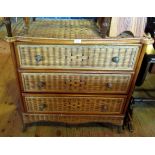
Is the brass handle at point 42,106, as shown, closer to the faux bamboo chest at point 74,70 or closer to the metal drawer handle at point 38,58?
the faux bamboo chest at point 74,70

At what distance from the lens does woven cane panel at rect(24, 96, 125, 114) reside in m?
1.39

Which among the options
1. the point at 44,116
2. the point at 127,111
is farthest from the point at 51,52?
the point at 127,111

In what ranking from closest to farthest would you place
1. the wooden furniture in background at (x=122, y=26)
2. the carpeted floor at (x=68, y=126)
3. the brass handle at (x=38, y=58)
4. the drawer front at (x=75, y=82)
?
the wooden furniture in background at (x=122, y=26)
the brass handle at (x=38, y=58)
the drawer front at (x=75, y=82)
the carpeted floor at (x=68, y=126)

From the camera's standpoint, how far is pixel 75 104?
→ 4.67ft

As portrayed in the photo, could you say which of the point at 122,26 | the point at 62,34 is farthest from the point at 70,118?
the point at 122,26

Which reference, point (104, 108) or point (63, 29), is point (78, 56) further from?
point (104, 108)

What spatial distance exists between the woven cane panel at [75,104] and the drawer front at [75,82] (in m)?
0.07

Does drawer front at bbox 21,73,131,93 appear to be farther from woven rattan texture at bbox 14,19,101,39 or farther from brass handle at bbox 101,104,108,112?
woven rattan texture at bbox 14,19,101,39

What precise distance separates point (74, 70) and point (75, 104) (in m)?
0.32

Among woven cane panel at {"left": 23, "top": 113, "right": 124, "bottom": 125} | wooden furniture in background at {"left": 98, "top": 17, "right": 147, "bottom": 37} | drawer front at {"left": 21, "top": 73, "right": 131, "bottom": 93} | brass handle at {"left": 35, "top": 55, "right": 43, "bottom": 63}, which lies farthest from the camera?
woven cane panel at {"left": 23, "top": 113, "right": 124, "bottom": 125}

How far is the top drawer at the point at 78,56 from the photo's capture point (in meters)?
1.13

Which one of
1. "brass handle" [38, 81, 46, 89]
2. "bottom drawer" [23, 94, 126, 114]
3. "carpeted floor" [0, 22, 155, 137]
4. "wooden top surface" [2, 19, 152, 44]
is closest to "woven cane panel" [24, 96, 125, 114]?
"bottom drawer" [23, 94, 126, 114]

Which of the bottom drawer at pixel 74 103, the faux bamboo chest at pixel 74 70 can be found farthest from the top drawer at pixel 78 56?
the bottom drawer at pixel 74 103
